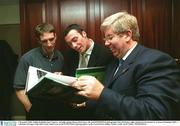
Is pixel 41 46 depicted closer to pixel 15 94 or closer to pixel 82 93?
pixel 15 94

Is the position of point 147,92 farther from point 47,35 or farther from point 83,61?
point 47,35

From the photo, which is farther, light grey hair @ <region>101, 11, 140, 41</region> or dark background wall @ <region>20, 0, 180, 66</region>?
dark background wall @ <region>20, 0, 180, 66</region>

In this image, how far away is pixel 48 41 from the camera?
1077 millimetres

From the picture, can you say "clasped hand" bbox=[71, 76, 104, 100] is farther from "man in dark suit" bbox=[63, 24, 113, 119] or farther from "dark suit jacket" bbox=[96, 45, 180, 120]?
"man in dark suit" bbox=[63, 24, 113, 119]

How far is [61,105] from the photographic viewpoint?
3.13ft

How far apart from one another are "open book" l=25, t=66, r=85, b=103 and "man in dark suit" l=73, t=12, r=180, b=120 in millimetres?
40

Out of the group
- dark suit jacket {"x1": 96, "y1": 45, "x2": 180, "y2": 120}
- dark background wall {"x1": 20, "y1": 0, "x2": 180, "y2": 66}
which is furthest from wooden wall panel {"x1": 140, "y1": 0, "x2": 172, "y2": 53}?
dark suit jacket {"x1": 96, "y1": 45, "x2": 180, "y2": 120}

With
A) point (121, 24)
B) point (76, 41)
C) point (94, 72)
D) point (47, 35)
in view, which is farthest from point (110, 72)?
point (47, 35)

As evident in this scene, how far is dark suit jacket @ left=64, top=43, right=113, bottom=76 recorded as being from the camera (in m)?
0.95

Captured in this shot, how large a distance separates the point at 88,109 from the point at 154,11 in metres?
0.60

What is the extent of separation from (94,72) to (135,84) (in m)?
0.20

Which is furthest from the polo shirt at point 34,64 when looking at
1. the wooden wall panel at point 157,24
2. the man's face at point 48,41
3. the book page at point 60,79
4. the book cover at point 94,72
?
the wooden wall panel at point 157,24

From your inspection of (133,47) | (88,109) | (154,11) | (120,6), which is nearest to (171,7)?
(154,11)

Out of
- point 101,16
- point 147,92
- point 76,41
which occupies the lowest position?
point 147,92
